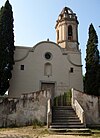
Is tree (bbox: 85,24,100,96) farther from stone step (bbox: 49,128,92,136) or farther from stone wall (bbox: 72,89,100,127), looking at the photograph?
stone step (bbox: 49,128,92,136)

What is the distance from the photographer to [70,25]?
30.6 metres

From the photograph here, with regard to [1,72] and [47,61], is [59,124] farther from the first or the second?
[47,61]

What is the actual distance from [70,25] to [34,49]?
22.2 feet

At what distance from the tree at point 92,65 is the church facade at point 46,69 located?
1547 millimetres

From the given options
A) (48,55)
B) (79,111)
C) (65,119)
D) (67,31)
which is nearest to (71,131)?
(65,119)

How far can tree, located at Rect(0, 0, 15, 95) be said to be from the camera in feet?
76.7

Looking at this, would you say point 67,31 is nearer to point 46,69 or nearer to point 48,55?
point 48,55

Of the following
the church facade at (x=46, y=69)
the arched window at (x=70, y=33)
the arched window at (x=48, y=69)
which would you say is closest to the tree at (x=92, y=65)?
the church facade at (x=46, y=69)

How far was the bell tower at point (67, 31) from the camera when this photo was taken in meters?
29.7

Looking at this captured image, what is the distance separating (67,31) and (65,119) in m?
17.1

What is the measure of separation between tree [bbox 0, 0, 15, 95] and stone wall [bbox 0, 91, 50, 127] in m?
6.17

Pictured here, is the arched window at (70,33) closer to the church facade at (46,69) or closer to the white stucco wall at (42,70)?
the church facade at (46,69)

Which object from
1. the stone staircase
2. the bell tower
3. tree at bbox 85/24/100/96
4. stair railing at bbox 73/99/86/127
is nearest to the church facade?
the bell tower

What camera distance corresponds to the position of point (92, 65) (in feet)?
86.0
